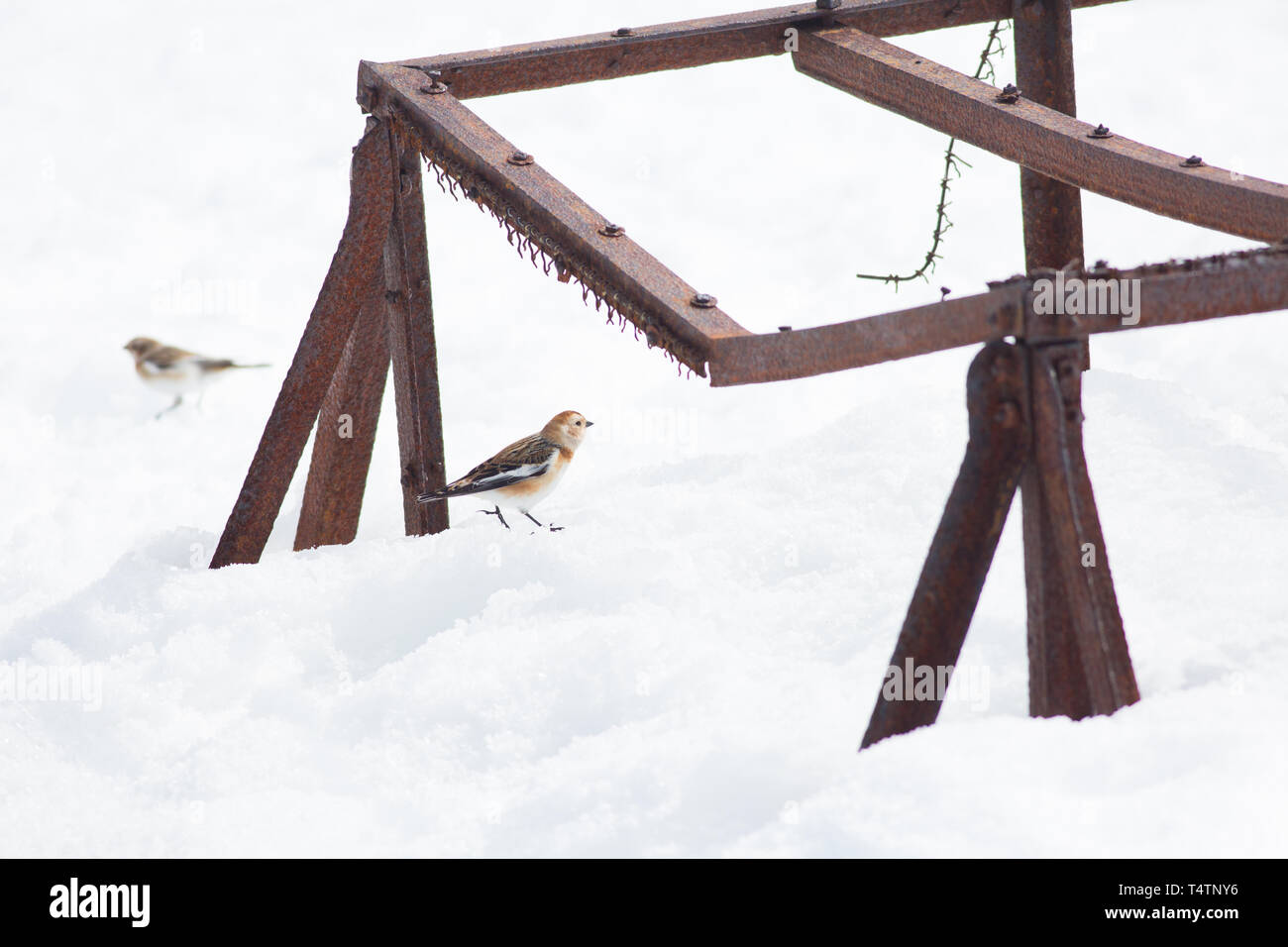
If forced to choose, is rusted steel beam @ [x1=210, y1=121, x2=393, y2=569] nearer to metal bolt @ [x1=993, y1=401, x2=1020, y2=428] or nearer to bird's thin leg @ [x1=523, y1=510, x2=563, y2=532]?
bird's thin leg @ [x1=523, y1=510, x2=563, y2=532]

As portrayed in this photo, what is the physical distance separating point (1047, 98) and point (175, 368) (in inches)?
98.9

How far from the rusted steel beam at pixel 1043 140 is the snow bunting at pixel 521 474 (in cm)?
120

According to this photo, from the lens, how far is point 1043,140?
3643 mm

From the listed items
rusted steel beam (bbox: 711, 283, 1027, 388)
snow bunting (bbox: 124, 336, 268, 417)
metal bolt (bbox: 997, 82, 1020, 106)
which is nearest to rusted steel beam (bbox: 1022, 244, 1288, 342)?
rusted steel beam (bbox: 711, 283, 1027, 388)

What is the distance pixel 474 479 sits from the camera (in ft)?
12.3

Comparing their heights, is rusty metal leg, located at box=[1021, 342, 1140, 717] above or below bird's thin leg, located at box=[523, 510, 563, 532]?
below

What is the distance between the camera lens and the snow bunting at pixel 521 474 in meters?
3.73

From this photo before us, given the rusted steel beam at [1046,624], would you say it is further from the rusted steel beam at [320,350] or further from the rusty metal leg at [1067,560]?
the rusted steel beam at [320,350]

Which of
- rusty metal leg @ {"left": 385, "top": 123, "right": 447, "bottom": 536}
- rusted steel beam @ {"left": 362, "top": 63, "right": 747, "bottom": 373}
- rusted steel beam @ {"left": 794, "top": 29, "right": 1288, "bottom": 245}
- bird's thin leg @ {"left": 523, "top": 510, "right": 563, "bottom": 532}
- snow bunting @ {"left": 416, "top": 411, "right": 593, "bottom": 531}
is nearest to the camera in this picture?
rusted steel beam @ {"left": 362, "top": 63, "right": 747, "bottom": 373}

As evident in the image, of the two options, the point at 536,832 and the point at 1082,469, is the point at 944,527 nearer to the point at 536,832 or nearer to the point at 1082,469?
the point at 1082,469

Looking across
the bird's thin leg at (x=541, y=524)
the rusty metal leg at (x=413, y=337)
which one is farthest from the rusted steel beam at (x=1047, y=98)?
the rusty metal leg at (x=413, y=337)

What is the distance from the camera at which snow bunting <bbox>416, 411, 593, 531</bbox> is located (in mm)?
3734
